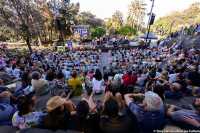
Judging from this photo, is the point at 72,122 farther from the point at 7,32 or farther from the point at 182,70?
the point at 7,32

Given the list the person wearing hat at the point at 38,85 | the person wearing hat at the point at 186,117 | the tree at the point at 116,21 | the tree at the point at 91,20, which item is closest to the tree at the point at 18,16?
the person wearing hat at the point at 38,85

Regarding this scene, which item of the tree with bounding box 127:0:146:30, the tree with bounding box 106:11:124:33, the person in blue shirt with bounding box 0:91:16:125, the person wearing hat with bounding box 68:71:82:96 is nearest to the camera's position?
the person in blue shirt with bounding box 0:91:16:125

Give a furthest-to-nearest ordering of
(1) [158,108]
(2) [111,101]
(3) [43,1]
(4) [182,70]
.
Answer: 1. (3) [43,1]
2. (4) [182,70]
3. (1) [158,108]
4. (2) [111,101]

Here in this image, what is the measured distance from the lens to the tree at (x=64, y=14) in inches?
2402

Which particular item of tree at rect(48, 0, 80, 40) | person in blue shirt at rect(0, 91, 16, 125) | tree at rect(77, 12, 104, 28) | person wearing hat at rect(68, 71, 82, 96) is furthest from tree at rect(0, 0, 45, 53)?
tree at rect(77, 12, 104, 28)

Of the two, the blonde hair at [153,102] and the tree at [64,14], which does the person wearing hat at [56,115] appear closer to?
the blonde hair at [153,102]

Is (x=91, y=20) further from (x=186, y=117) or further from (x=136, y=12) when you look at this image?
(x=186, y=117)

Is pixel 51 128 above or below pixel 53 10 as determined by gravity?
below

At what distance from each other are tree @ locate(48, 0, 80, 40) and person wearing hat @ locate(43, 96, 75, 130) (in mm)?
54920

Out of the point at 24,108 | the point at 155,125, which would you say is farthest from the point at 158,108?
the point at 24,108

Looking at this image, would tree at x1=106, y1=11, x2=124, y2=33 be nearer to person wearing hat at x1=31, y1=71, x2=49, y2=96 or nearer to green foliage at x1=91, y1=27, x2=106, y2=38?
green foliage at x1=91, y1=27, x2=106, y2=38

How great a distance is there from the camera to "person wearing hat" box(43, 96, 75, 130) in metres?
5.20

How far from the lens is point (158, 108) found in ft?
17.8

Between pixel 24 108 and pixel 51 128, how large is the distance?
655mm
